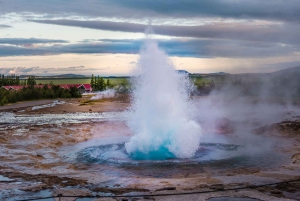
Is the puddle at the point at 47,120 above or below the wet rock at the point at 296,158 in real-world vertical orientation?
below

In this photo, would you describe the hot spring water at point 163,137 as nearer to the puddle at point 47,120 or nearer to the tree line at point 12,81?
the puddle at point 47,120

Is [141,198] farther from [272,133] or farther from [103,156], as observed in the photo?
[272,133]

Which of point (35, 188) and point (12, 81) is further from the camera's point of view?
point (12, 81)

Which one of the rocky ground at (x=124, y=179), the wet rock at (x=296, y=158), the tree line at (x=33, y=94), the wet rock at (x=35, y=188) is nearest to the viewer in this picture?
the rocky ground at (x=124, y=179)

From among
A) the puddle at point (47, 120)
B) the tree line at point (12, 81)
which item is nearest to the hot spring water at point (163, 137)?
the puddle at point (47, 120)

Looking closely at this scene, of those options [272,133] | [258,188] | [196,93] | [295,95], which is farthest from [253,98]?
[258,188]

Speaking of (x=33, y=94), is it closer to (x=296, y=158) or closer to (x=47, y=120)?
(x=47, y=120)

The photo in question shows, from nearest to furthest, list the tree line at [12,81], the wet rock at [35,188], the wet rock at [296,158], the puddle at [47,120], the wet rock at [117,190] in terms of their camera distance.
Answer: the wet rock at [117,190]
the wet rock at [35,188]
the wet rock at [296,158]
the puddle at [47,120]
the tree line at [12,81]

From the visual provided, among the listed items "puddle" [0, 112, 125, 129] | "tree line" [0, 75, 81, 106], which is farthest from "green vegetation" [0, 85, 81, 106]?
"puddle" [0, 112, 125, 129]

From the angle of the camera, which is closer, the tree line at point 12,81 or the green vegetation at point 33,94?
the green vegetation at point 33,94

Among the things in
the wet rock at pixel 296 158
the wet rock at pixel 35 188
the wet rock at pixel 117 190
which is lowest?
the wet rock at pixel 35 188

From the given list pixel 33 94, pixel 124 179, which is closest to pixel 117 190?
pixel 124 179

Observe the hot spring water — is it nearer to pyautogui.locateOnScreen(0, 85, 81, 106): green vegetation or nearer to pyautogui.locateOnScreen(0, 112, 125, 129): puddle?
pyautogui.locateOnScreen(0, 112, 125, 129): puddle

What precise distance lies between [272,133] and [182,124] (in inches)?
287
